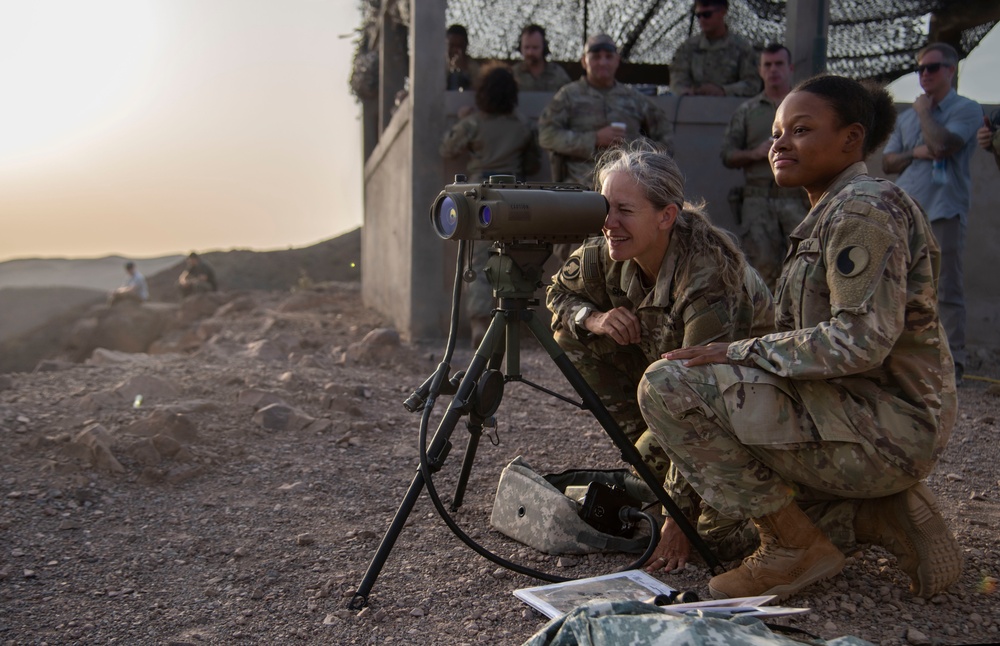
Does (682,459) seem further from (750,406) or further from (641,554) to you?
(641,554)

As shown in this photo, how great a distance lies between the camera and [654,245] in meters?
2.71

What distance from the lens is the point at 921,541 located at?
238 cm

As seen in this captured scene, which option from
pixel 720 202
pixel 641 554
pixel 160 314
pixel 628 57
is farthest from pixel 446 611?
pixel 160 314

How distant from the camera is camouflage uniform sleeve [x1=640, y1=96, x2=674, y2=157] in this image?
6.04 m

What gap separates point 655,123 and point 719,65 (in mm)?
1193

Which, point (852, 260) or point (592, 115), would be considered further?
point (592, 115)

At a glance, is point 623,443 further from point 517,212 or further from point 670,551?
point 517,212

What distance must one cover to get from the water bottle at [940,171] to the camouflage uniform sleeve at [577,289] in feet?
10.2

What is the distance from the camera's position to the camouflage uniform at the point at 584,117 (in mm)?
5891

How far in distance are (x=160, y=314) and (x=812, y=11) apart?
30.7 feet

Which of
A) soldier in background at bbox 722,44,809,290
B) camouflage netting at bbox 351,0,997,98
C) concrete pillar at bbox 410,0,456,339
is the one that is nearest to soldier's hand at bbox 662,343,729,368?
soldier in background at bbox 722,44,809,290

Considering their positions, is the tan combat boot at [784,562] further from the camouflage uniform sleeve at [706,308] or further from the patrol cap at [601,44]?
the patrol cap at [601,44]

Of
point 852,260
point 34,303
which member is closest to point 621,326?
point 852,260

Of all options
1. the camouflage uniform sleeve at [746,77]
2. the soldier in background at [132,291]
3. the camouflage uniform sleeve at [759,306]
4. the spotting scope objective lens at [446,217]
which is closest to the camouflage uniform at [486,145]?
the camouflage uniform sleeve at [746,77]
